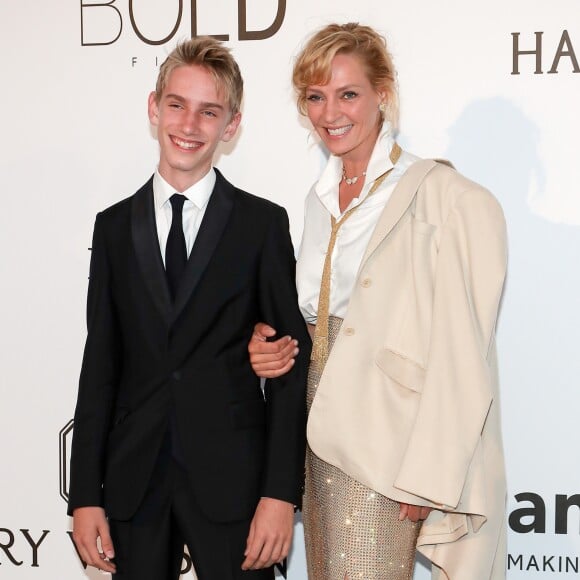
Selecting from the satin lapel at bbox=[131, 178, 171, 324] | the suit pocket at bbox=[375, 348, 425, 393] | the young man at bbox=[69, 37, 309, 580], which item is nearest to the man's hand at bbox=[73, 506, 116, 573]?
the young man at bbox=[69, 37, 309, 580]

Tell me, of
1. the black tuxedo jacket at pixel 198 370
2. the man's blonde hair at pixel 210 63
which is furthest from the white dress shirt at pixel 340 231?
the man's blonde hair at pixel 210 63

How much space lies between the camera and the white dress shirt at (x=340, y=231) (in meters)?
2.05

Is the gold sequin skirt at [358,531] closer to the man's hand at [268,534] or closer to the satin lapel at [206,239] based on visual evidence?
the man's hand at [268,534]

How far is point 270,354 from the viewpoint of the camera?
195 centimetres

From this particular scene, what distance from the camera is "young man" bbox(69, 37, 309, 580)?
1.94 m

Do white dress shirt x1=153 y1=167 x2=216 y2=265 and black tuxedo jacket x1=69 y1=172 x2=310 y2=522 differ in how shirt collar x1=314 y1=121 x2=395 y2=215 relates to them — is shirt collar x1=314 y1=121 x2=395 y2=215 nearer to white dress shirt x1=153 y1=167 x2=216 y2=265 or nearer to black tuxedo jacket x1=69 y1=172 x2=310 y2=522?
black tuxedo jacket x1=69 y1=172 x2=310 y2=522

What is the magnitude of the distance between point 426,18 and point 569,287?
97 centimetres

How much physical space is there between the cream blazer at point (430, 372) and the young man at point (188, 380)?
0.47ft

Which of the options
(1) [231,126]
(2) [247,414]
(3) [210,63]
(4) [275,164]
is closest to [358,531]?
(2) [247,414]

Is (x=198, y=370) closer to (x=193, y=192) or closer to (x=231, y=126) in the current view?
(x=193, y=192)

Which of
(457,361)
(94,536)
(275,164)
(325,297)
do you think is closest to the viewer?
(457,361)

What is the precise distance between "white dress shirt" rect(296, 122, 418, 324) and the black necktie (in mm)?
325

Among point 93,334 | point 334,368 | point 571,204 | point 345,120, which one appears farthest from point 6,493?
point 571,204

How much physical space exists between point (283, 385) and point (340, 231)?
40 centimetres
